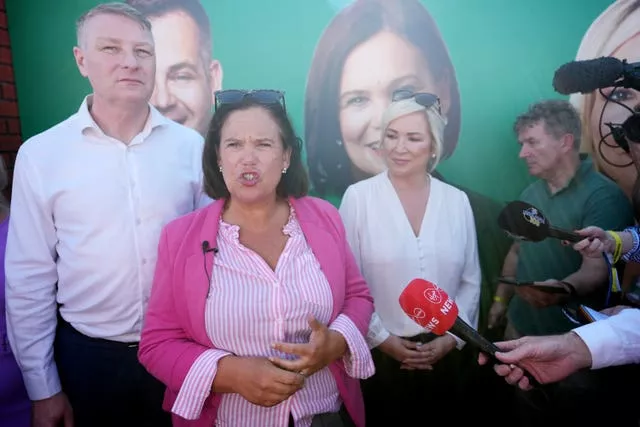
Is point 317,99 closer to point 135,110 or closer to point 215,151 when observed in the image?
point 215,151

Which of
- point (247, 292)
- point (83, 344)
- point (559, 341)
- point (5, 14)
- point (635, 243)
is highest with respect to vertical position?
point (5, 14)

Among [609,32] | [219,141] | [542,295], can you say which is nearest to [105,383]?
[219,141]

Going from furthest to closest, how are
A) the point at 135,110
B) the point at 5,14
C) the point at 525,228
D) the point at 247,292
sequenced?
the point at 5,14, the point at 525,228, the point at 135,110, the point at 247,292

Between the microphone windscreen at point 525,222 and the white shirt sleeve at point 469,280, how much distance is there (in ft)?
0.67

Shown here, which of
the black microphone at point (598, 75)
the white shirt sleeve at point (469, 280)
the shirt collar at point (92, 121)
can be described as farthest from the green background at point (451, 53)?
the shirt collar at point (92, 121)

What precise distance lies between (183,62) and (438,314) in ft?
6.02

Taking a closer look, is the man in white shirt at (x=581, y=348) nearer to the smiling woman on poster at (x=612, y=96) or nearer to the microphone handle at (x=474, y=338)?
the microphone handle at (x=474, y=338)

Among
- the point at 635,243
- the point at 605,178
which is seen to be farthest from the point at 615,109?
the point at 635,243

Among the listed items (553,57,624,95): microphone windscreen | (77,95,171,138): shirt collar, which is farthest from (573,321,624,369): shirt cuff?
(77,95,171,138): shirt collar

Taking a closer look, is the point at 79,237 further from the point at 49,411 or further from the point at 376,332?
the point at 376,332

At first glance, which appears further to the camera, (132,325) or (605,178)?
(605,178)

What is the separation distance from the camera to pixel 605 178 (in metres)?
2.63

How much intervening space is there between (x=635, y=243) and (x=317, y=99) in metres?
1.73

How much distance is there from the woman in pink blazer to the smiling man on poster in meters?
0.54
